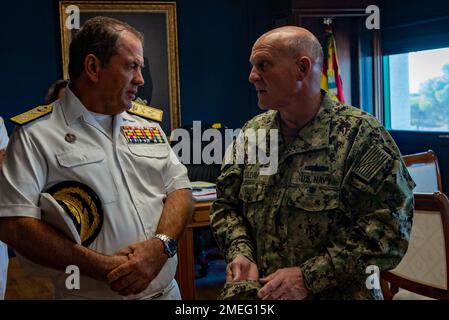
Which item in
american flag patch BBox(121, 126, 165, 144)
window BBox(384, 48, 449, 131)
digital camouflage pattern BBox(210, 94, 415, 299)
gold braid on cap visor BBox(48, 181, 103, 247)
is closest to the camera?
digital camouflage pattern BBox(210, 94, 415, 299)

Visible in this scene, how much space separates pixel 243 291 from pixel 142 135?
596 millimetres

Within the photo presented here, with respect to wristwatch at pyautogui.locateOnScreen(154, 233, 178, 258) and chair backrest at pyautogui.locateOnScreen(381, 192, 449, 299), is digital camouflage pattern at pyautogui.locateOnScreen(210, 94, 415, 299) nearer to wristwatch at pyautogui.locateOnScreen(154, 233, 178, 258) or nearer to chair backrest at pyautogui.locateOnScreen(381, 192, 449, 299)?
wristwatch at pyautogui.locateOnScreen(154, 233, 178, 258)

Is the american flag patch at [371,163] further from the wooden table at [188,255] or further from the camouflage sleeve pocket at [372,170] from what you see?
the wooden table at [188,255]

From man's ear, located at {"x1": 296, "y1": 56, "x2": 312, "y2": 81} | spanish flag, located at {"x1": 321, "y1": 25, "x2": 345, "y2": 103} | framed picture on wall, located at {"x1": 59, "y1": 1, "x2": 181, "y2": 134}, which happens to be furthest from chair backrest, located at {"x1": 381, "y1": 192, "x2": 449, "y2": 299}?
framed picture on wall, located at {"x1": 59, "y1": 1, "x2": 181, "y2": 134}

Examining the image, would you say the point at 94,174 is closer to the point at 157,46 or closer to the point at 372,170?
the point at 372,170

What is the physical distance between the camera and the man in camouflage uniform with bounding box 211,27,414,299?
1418mm

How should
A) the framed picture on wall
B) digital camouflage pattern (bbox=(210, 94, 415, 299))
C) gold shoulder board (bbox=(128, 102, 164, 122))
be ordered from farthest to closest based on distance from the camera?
1. the framed picture on wall
2. gold shoulder board (bbox=(128, 102, 164, 122))
3. digital camouflage pattern (bbox=(210, 94, 415, 299))

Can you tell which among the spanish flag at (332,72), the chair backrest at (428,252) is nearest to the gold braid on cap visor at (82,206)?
the chair backrest at (428,252)

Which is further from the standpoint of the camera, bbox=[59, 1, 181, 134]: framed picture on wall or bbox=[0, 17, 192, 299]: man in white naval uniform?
bbox=[59, 1, 181, 134]: framed picture on wall

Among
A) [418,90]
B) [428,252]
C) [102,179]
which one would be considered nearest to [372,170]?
[102,179]

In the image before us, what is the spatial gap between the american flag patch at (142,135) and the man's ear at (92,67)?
19 cm

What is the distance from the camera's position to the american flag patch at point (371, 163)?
1.42m

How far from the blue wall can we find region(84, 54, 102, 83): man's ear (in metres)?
3.78

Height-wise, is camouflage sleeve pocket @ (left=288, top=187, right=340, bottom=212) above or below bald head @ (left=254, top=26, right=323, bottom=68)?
below
